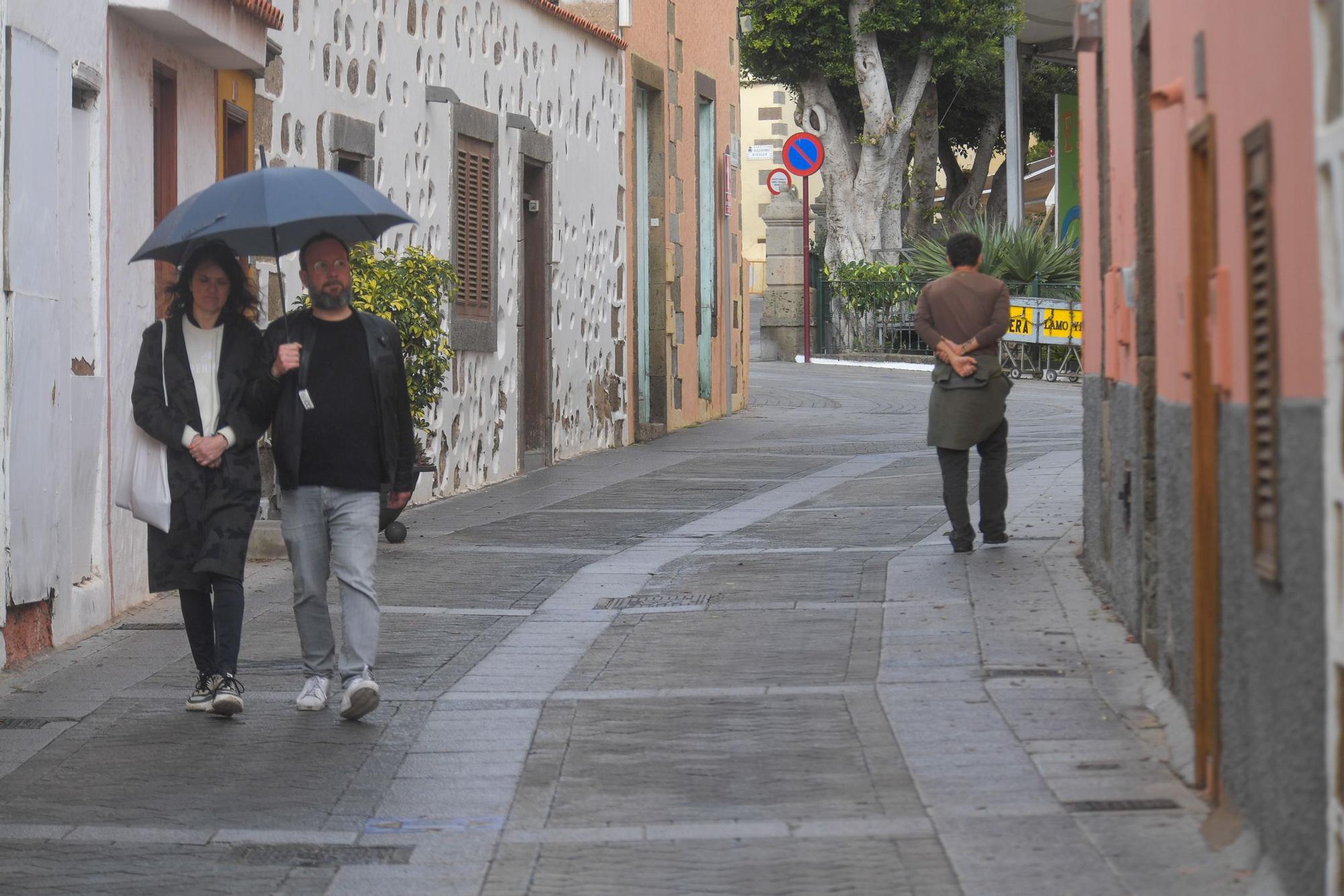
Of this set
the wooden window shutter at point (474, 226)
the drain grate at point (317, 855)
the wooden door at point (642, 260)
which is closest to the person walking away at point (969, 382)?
the wooden window shutter at point (474, 226)

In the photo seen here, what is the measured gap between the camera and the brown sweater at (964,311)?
1191 centimetres

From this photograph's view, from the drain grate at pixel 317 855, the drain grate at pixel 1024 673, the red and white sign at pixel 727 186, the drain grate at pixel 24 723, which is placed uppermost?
the red and white sign at pixel 727 186

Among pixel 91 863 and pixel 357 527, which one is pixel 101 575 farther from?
pixel 91 863

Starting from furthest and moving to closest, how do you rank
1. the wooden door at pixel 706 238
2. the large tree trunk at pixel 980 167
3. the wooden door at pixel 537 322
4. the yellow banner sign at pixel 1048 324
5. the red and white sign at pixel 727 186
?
the large tree trunk at pixel 980 167, the yellow banner sign at pixel 1048 324, the red and white sign at pixel 727 186, the wooden door at pixel 706 238, the wooden door at pixel 537 322

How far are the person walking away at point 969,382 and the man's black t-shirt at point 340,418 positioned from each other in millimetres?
4686

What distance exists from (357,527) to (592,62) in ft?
45.3

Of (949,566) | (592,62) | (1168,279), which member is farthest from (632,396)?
(1168,279)

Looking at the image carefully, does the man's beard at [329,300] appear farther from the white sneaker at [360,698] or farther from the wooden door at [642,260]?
the wooden door at [642,260]

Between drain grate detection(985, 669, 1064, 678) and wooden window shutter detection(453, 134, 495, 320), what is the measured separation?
30.9ft

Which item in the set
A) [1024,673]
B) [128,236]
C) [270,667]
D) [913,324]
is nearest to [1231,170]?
[1024,673]

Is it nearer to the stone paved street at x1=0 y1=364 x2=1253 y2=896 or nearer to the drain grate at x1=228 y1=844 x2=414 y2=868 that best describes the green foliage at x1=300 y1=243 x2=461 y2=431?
the stone paved street at x1=0 y1=364 x2=1253 y2=896

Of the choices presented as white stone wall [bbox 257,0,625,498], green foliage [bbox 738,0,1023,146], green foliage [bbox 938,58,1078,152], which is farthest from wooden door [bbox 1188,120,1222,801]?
green foliage [bbox 938,58,1078,152]

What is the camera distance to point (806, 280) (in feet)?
120

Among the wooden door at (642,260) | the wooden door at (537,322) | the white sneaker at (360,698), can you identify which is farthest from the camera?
the wooden door at (642,260)
